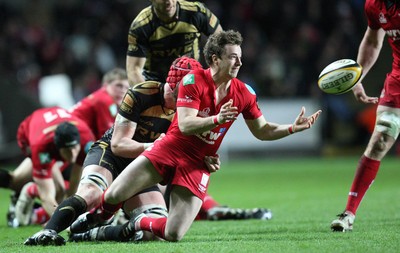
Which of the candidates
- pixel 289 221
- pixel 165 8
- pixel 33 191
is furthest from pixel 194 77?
pixel 33 191

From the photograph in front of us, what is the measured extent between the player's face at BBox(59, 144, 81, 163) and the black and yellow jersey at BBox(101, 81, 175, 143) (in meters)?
1.08

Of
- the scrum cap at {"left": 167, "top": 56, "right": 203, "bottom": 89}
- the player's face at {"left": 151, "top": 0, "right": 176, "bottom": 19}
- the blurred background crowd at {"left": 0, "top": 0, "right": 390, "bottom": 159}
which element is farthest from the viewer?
the blurred background crowd at {"left": 0, "top": 0, "right": 390, "bottom": 159}

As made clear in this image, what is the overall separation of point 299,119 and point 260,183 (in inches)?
244

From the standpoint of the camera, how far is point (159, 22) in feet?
23.4

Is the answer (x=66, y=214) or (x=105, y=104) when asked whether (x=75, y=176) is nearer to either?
(x=105, y=104)

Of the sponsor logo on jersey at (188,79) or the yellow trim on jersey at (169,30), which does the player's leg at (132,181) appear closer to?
the sponsor logo on jersey at (188,79)

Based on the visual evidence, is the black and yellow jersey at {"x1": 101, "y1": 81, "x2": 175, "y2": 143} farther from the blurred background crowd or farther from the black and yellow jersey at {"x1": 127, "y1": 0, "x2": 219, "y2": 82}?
the blurred background crowd

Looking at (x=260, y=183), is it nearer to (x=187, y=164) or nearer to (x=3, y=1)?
(x=187, y=164)

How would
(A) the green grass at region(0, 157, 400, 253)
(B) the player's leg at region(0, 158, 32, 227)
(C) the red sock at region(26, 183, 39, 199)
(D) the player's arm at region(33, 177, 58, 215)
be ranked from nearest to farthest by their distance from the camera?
(A) the green grass at region(0, 157, 400, 253), (D) the player's arm at region(33, 177, 58, 215), (C) the red sock at region(26, 183, 39, 199), (B) the player's leg at region(0, 158, 32, 227)

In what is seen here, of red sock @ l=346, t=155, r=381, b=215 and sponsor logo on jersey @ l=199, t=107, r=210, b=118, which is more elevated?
sponsor logo on jersey @ l=199, t=107, r=210, b=118

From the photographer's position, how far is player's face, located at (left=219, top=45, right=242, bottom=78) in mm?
5578

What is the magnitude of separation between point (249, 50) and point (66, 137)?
10718 mm

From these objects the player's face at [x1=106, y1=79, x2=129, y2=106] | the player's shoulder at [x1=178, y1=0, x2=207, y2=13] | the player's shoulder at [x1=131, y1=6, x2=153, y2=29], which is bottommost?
the player's face at [x1=106, y1=79, x2=129, y2=106]

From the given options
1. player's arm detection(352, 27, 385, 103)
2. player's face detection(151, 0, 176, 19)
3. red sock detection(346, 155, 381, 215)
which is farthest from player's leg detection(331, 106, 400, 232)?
player's face detection(151, 0, 176, 19)
